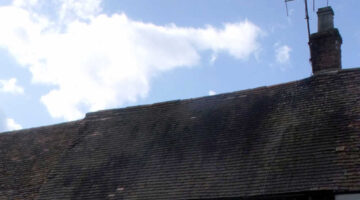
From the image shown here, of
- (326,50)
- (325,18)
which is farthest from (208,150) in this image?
(325,18)

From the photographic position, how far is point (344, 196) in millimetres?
10938

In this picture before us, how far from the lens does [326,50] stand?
1612cm

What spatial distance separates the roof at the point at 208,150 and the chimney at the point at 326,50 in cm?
63

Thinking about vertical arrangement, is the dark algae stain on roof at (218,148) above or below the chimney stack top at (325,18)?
below

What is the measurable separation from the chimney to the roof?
0.63 metres

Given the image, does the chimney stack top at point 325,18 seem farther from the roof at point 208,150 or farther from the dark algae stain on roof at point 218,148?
the roof at point 208,150

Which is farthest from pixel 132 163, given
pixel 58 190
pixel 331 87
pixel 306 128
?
pixel 331 87

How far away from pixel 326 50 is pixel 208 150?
5.20 metres

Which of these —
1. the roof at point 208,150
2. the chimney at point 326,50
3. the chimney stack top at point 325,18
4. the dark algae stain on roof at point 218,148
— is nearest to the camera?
the dark algae stain on roof at point 218,148

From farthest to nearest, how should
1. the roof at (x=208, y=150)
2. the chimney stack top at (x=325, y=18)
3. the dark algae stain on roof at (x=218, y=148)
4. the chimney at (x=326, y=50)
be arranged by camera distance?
the chimney stack top at (x=325, y=18)
the chimney at (x=326, y=50)
the roof at (x=208, y=150)
the dark algae stain on roof at (x=218, y=148)

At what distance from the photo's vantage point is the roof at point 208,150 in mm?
12227

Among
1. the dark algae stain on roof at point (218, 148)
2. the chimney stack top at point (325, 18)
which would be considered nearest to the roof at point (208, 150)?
the dark algae stain on roof at point (218, 148)

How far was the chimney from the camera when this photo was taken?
1597cm

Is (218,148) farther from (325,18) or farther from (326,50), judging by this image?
(325,18)
